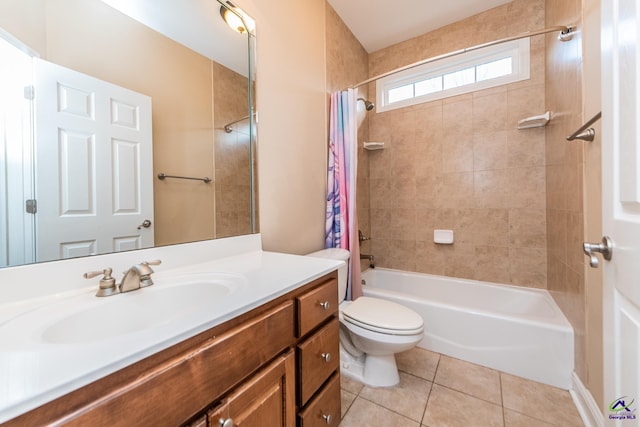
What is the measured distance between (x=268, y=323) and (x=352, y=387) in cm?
107

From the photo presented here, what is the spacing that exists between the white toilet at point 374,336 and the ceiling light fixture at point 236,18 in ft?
4.51

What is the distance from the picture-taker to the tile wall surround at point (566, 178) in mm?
1284

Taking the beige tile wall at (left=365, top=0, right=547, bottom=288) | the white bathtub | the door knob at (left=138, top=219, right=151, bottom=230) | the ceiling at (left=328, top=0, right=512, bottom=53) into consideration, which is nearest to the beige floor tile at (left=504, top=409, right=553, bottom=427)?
the white bathtub

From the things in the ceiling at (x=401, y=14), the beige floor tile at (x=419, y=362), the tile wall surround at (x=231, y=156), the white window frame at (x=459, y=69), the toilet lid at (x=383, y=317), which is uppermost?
the ceiling at (x=401, y=14)

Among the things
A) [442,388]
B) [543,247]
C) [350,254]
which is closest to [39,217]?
[350,254]

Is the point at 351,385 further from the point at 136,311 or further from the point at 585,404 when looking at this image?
the point at 136,311

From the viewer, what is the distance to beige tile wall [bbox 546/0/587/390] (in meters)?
1.29

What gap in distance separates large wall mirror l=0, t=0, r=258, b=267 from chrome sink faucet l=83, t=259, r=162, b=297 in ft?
0.41

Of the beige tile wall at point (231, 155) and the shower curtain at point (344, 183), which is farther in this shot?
the shower curtain at point (344, 183)

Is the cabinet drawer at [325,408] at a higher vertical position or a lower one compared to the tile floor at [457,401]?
higher

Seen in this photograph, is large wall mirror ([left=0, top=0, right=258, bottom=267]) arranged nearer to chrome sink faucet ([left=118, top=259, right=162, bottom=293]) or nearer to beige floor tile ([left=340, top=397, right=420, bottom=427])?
chrome sink faucet ([left=118, top=259, right=162, bottom=293])

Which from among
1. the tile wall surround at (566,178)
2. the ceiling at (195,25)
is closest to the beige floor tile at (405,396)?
the tile wall surround at (566,178)

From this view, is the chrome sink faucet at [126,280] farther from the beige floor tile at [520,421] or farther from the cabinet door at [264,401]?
the beige floor tile at [520,421]

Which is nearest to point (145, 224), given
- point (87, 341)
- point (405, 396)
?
point (87, 341)
